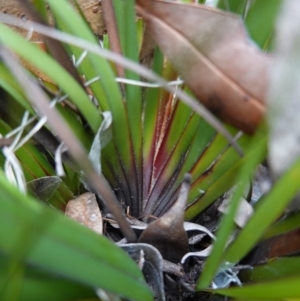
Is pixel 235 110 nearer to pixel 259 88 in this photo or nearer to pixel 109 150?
pixel 259 88

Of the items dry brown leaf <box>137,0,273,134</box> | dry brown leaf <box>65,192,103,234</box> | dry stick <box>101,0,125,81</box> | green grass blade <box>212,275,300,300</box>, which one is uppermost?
dry brown leaf <box>137,0,273,134</box>

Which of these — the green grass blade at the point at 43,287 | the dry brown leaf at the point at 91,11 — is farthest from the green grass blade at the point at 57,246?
the dry brown leaf at the point at 91,11

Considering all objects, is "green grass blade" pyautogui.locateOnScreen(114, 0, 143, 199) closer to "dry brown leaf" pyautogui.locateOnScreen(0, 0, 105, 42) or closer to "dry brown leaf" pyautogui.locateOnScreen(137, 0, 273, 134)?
"dry brown leaf" pyautogui.locateOnScreen(137, 0, 273, 134)

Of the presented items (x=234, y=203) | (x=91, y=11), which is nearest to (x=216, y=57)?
(x=234, y=203)

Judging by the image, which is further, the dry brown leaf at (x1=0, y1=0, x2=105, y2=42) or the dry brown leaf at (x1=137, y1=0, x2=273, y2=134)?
the dry brown leaf at (x1=0, y1=0, x2=105, y2=42)

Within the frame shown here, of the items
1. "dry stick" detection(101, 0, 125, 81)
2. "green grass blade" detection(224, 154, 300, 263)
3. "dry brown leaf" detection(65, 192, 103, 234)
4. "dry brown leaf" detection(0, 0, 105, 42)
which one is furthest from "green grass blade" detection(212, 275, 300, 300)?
"dry brown leaf" detection(0, 0, 105, 42)

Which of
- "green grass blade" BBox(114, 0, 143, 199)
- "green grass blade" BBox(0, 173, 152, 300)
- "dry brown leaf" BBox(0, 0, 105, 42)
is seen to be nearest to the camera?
"green grass blade" BBox(0, 173, 152, 300)

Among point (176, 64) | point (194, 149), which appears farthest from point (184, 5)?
point (194, 149)

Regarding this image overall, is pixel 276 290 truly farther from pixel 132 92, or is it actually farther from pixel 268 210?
pixel 132 92
